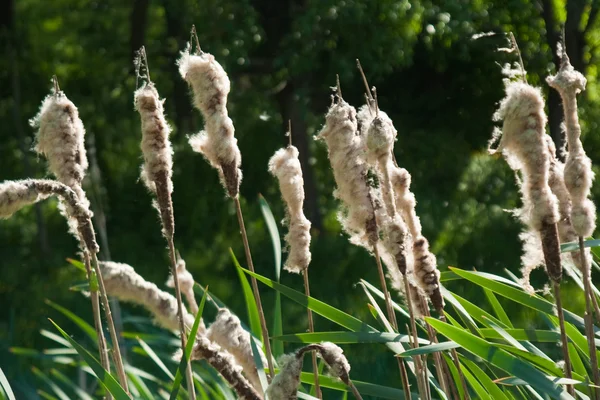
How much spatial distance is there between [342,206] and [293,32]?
5906 millimetres

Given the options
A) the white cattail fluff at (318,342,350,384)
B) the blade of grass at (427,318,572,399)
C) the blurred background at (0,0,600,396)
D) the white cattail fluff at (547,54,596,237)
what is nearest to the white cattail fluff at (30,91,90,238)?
the white cattail fluff at (318,342,350,384)

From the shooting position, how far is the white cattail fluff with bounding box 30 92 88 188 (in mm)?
1516

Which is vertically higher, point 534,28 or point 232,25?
point 534,28

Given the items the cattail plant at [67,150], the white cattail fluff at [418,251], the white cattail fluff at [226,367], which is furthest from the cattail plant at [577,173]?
the cattail plant at [67,150]

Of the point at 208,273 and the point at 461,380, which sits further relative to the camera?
the point at 208,273

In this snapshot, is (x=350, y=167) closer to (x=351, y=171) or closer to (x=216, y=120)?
(x=351, y=171)

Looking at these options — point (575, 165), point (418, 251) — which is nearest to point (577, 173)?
point (575, 165)

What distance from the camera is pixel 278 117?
34.6 feet

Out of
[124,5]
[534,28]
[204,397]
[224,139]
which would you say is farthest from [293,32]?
[224,139]

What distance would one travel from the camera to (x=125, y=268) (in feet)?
5.81

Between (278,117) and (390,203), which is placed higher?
(278,117)

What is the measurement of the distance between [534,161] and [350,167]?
0.35m

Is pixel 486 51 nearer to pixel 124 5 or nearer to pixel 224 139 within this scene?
pixel 124 5

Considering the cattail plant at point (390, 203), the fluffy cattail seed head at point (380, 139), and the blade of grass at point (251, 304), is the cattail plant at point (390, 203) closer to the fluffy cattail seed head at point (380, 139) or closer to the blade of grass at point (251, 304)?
the fluffy cattail seed head at point (380, 139)
